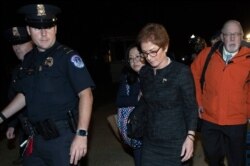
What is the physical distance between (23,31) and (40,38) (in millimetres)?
1433

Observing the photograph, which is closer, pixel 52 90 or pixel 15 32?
pixel 52 90

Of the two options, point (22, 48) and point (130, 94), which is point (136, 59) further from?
point (22, 48)

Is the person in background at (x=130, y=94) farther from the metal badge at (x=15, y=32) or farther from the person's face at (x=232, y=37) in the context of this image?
the metal badge at (x=15, y=32)

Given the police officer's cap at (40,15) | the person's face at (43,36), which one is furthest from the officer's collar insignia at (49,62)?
the police officer's cap at (40,15)

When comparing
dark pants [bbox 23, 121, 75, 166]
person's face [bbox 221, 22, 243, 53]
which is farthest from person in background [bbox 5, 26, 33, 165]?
person's face [bbox 221, 22, 243, 53]

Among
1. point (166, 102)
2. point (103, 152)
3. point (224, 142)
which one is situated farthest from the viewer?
point (103, 152)

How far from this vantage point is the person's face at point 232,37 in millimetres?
4422

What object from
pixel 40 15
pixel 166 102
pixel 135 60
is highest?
pixel 40 15

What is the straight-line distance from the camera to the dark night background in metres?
26.1

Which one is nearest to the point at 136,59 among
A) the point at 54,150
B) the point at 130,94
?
the point at 130,94

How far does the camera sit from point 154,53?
10.9ft

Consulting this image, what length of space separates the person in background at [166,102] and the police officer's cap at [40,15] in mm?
736

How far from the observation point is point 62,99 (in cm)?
331

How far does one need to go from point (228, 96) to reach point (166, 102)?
1281mm
